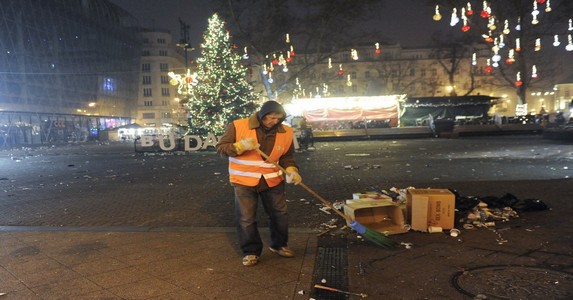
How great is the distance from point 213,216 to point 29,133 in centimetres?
4280

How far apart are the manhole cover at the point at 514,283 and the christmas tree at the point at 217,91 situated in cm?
1799

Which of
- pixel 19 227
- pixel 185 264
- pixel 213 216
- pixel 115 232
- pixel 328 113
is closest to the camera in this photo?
pixel 185 264

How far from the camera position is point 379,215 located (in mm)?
5371

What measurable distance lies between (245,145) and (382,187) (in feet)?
16.6

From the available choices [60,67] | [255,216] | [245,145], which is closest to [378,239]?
[255,216]

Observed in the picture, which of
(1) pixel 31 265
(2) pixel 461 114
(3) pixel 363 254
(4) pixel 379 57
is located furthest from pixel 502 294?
(4) pixel 379 57

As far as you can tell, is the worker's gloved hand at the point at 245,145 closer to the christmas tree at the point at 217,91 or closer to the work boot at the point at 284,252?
the work boot at the point at 284,252

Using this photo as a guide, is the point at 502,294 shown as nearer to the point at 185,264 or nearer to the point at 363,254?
the point at 363,254

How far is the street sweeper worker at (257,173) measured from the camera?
4.24m

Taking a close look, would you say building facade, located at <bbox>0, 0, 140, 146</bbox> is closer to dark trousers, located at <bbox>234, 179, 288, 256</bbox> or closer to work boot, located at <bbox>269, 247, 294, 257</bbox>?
dark trousers, located at <bbox>234, 179, 288, 256</bbox>

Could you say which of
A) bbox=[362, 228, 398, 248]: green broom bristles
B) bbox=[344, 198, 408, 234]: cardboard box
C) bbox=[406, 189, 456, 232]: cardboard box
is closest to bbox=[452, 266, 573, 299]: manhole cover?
bbox=[362, 228, 398, 248]: green broom bristles

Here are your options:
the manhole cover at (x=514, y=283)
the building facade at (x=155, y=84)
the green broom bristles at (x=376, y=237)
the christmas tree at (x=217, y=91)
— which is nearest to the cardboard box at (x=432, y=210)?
the green broom bristles at (x=376, y=237)

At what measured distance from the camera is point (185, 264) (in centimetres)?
431

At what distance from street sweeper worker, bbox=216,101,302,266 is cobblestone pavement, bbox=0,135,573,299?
883 millimetres
